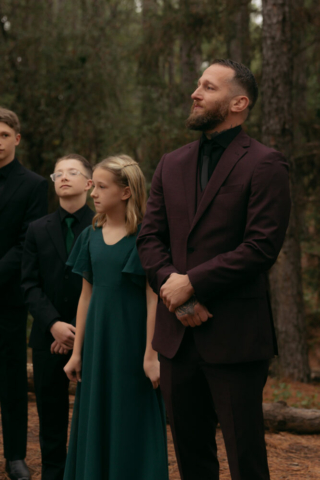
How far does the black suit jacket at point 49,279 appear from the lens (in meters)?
3.69

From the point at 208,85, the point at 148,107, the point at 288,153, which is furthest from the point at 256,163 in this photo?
the point at 148,107

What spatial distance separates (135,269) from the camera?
10.5 ft

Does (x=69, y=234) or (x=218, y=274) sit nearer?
(x=218, y=274)

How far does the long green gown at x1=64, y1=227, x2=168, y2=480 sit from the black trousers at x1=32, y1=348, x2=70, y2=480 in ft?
1.27

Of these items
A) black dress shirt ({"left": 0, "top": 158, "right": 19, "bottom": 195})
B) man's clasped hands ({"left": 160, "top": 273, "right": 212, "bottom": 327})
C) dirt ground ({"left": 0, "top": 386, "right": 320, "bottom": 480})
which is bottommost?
dirt ground ({"left": 0, "top": 386, "right": 320, "bottom": 480})

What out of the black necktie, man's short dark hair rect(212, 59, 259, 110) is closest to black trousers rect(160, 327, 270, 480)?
the black necktie

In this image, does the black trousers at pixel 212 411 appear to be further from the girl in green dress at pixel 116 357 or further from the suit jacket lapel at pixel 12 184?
the suit jacket lapel at pixel 12 184

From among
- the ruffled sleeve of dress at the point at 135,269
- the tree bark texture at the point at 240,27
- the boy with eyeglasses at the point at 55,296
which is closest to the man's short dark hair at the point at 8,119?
the boy with eyeglasses at the point at 55,296

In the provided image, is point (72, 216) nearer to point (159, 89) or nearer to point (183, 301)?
point (183, 301)

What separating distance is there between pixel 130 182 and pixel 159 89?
7938mm

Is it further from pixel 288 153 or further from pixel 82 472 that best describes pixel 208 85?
pixel 288 153

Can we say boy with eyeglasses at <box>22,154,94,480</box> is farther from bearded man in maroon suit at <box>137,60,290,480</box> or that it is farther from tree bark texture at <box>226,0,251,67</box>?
tree bark texture at <box>226,0,251,67</box>

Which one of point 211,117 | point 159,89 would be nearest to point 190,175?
point 211,117

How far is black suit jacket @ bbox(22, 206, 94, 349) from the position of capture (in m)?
3.69
